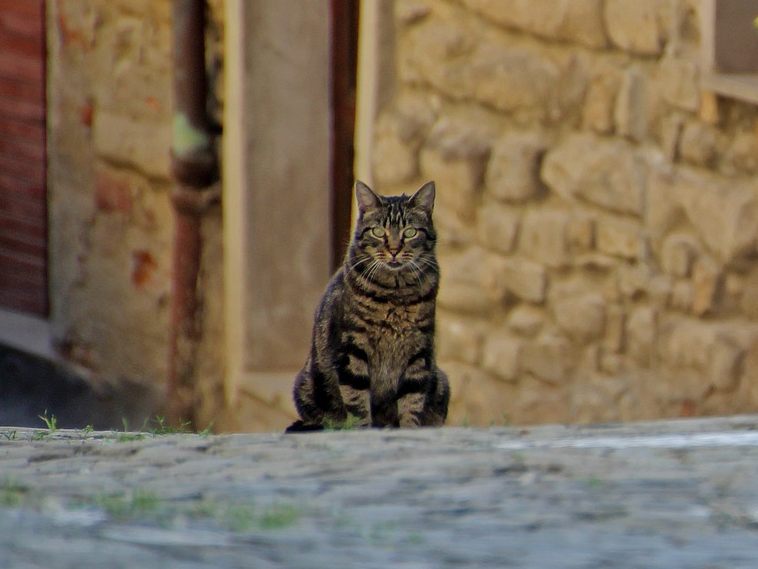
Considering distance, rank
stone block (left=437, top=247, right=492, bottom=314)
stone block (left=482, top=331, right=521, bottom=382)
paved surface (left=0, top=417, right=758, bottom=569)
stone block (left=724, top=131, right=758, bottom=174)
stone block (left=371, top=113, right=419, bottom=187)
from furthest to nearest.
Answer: stone block (left=371, top=113, right=419, bottom=187) → stone block (left=437, top=247, right=492, bottom=314) → stone block (left=482, top=331, right=521, bottom=382) → stone block (left=724, top=131, right=758, bottom=174) → paved surface (left=0, top=417, right=758, bottom=569)

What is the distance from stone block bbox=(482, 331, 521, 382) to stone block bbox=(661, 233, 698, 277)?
690mm

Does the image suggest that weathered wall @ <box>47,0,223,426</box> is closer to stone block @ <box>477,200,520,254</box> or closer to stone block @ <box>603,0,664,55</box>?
stone block @ <box>477,200,520,254</box>

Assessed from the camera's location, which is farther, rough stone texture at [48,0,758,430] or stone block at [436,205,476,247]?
stone block at [436,205,476,247]

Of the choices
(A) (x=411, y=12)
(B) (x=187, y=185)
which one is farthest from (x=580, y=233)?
(B) (x=187, y=185)

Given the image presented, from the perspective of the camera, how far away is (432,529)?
2.40 metres

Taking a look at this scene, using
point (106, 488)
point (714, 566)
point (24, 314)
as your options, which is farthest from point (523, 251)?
point (24, 314)

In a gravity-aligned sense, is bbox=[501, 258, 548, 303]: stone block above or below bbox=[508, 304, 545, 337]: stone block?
above

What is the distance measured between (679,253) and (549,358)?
2.08 feet

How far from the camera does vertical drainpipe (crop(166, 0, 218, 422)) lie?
21.4 ft

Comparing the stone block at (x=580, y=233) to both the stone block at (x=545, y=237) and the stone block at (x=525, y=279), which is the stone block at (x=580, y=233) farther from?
the stone block at (x=525, y=279)

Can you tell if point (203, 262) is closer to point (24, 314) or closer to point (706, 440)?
point (24, 314)

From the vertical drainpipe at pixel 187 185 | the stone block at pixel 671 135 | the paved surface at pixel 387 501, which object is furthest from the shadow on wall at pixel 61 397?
the paved surface at pixel 387 501

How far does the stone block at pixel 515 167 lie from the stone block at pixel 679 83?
54 cm

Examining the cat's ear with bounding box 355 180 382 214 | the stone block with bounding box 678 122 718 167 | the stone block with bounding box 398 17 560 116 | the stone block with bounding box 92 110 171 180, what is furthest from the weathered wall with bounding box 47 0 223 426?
the stone block with bounding box 678 122 718 167
